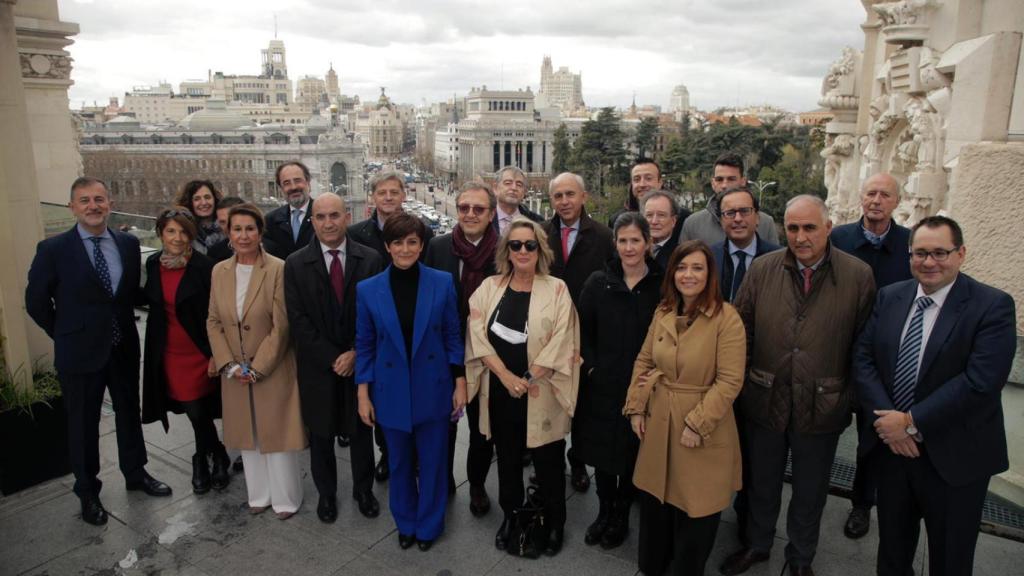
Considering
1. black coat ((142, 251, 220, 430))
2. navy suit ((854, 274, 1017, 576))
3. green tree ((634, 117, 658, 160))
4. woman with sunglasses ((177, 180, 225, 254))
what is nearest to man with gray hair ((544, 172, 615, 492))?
navy suit ((854, 274, 1017, 576))

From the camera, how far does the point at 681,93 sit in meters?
192

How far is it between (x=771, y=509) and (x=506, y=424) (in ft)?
4.00

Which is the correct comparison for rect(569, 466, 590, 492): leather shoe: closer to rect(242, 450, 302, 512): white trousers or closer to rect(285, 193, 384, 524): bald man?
rect(285, 193, 384, 524): bald man

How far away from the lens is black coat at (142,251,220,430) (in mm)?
3395

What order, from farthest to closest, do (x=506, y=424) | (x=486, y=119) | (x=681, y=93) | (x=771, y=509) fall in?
(x=681, y=93), (x=486, y=119), (x=506, y=424), (x=771, y=509)

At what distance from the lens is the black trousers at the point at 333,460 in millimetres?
3322

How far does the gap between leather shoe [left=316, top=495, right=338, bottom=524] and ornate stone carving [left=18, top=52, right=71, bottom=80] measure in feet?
17.0

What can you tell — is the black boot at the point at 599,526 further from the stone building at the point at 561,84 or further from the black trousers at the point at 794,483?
the stone building at the point at 561,84

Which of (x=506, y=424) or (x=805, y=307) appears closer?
(x=805, y=307)

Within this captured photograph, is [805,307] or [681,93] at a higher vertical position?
[681,93]

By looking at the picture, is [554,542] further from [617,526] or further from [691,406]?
[691,406]

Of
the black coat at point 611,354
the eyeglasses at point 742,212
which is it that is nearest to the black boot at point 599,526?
the black coat at point 611,354

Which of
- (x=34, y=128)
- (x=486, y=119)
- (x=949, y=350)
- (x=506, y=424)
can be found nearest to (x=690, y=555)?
(x=506, y=424)

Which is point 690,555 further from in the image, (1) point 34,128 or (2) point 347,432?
(1) point 34,128
